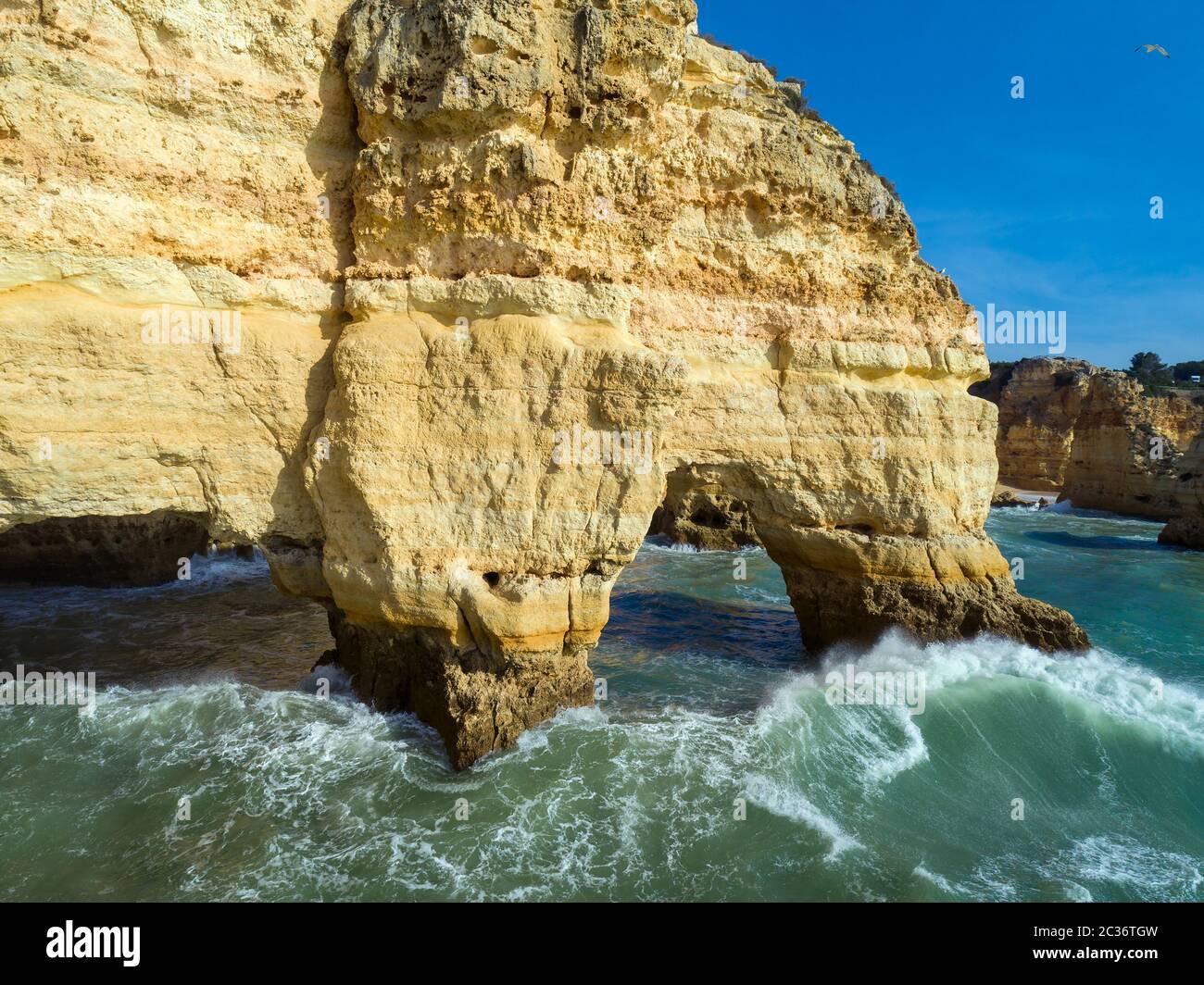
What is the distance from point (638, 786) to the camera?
6.36 m

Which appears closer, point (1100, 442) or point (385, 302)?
point (385, 302)

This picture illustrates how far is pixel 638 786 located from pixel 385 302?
5.27 meters

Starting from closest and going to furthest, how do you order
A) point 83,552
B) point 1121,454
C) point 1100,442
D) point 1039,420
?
point 83,552 → point 1121,454 → point 1100,442 → point 1039,420

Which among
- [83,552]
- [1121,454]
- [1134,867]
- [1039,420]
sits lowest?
[1134,867]

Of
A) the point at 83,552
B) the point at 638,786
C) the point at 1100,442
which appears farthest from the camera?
the point at 1100,442

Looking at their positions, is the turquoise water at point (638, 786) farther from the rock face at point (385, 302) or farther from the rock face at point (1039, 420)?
the rock face at point (1039, 420)

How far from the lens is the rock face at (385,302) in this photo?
6168mm

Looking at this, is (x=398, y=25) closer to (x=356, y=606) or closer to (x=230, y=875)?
(x=356, y=606)

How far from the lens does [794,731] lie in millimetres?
7445

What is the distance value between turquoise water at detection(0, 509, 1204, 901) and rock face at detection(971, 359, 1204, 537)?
20.9m

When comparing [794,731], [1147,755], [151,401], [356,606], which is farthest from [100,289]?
[1147,755]

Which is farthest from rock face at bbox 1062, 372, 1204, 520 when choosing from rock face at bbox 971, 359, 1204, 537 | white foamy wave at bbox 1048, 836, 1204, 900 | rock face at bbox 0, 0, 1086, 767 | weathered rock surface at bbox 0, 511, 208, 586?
weathered rock surface at bbox 0, 511, 208, 586

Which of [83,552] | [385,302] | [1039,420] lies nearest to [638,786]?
[385,302]

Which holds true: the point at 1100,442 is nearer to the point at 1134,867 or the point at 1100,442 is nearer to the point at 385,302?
the point at 1134,867
